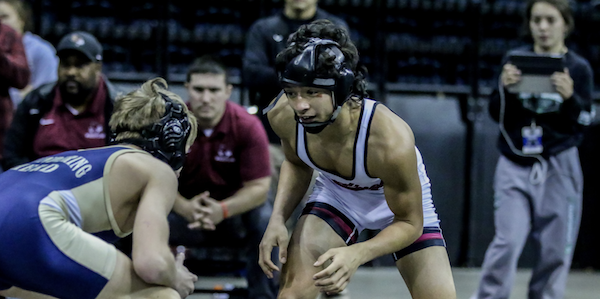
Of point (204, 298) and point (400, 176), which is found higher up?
point (400, 176)

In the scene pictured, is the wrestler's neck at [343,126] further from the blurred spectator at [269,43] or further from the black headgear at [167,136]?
the blurred spectator at [269,43]

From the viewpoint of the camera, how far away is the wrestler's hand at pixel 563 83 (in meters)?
4.32

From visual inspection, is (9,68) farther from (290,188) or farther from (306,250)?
(306,250)

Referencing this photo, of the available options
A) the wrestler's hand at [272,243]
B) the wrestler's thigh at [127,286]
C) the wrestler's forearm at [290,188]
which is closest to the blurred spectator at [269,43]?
the wrestler's forearm at [290,188]

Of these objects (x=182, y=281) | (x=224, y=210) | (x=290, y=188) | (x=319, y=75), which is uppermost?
(x=319, y=75)

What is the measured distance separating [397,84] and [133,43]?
7.14 feet

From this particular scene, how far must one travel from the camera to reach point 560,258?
14.4 ft

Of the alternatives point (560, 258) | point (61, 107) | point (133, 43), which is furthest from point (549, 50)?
point (133, 43)

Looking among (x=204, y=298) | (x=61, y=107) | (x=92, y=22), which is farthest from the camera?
(x=92, y=22)

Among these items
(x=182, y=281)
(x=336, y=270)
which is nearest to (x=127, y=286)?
(x=182, y=281)

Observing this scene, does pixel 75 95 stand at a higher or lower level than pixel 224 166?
higher

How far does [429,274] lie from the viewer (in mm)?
2959

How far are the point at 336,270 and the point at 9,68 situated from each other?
270cm

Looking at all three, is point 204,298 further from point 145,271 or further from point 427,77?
point 427,77
